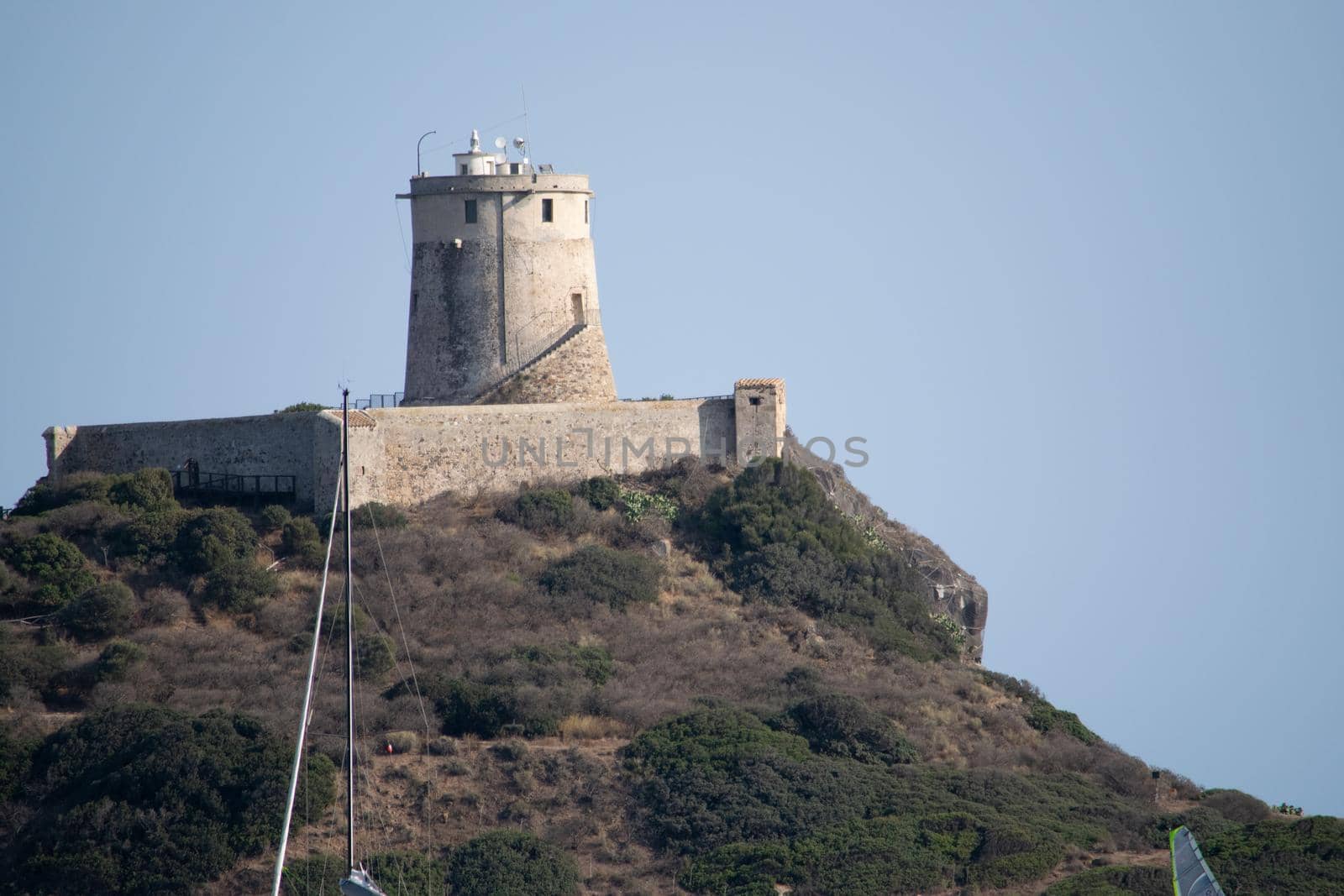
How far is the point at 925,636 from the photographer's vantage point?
3909cm

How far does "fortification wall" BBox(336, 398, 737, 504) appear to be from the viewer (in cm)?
3825

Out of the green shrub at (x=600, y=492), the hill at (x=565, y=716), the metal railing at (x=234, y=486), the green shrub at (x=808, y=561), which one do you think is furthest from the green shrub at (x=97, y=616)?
the green shrub at (x=808, y=561)

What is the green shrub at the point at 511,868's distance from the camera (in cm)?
2877

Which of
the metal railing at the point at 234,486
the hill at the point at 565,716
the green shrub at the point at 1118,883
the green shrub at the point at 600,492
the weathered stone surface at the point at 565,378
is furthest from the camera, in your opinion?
the weathered stone surface at the point at 565,378

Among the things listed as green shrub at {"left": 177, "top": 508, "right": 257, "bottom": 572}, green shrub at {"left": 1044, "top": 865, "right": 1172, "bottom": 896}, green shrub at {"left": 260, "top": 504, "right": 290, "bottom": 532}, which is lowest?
green shrub at {"left": 1044, "top": 865, "right": 1172, "bottom": 896}

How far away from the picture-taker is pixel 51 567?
35.3m

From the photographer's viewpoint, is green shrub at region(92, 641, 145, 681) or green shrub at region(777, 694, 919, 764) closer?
green shrub at region(92, 641, 145, 681)

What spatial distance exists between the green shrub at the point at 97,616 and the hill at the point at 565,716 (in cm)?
5

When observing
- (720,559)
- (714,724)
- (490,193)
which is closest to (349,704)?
(714,724)

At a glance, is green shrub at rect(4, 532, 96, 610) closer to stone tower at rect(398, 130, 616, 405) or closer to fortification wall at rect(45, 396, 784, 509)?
fortification wall at rect(45, 396, 784, 509)

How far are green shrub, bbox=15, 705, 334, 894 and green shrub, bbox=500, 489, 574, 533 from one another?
8730 millimetres

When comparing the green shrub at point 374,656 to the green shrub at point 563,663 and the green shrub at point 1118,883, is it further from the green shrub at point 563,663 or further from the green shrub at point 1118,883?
the green shrub at point 1118,883

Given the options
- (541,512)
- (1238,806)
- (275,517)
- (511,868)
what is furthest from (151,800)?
(1238,806)

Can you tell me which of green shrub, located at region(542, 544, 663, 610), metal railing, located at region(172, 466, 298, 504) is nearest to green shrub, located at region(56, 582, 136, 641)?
metal railing, located at region(172, 466, 298, 504)
